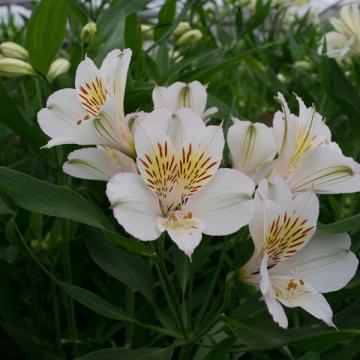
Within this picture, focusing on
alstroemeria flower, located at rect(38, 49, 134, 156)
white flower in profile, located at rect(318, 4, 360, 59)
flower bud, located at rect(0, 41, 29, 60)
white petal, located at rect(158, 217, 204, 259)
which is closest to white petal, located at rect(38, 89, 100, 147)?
alstroemeria flower, located at rect(38, 49, 134, 156)

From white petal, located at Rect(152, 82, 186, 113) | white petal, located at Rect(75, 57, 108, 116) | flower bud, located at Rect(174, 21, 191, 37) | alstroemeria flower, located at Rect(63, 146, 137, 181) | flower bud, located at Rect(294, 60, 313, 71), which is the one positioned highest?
white petal, located at Rect(75, 57, 108, 116)

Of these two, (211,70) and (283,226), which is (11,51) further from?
(283,226)

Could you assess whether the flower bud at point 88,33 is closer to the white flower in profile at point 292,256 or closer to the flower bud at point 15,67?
the flower bud at point 15,67

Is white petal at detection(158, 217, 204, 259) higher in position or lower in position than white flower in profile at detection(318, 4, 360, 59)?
higher

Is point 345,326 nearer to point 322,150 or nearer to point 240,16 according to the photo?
point 322,150

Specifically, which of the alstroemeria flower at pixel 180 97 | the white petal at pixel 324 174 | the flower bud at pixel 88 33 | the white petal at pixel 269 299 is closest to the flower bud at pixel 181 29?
the flower bud at pixel 88 33

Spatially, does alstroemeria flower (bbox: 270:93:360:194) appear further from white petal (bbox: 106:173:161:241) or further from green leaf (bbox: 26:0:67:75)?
green leaf (bbox: 26:0:67:75)
